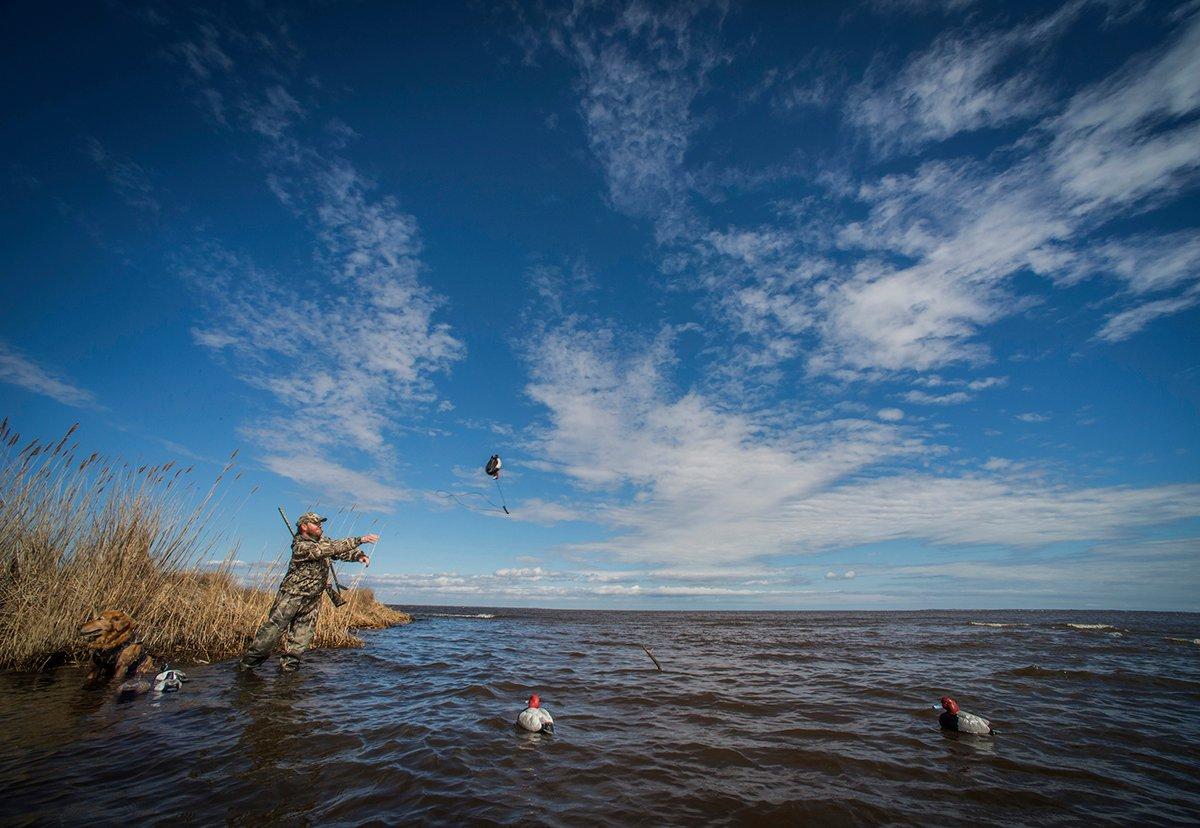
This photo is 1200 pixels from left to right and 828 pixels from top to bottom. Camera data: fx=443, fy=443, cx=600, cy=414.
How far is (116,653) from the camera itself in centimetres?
732

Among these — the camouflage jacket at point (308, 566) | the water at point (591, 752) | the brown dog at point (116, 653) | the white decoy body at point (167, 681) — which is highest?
the camouflage jacket at point (308, 566)

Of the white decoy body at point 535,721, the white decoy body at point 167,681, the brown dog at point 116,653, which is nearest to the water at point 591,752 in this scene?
the white decoy body at point 535,721

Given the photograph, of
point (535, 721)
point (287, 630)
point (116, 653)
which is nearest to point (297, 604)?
point (287, 630)

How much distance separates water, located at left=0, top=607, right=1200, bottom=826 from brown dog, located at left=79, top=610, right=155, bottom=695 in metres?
0.51

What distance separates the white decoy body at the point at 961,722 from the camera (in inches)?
258

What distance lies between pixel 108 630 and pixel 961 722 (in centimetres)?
1332

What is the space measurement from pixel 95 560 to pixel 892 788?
13704 mm

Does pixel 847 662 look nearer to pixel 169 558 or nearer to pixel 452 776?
pixel 452 776

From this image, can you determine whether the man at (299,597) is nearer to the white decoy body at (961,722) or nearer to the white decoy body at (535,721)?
the white decoy body at (535,721)

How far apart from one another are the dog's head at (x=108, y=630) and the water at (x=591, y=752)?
71 cm

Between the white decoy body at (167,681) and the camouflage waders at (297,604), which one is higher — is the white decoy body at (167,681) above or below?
below

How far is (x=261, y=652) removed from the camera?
8.81 m

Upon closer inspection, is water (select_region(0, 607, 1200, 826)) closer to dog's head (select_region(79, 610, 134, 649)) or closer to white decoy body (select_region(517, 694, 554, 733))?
white decoy body (select_region(517, 694, 554, 733))

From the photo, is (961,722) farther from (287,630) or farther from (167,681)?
(167,681)
